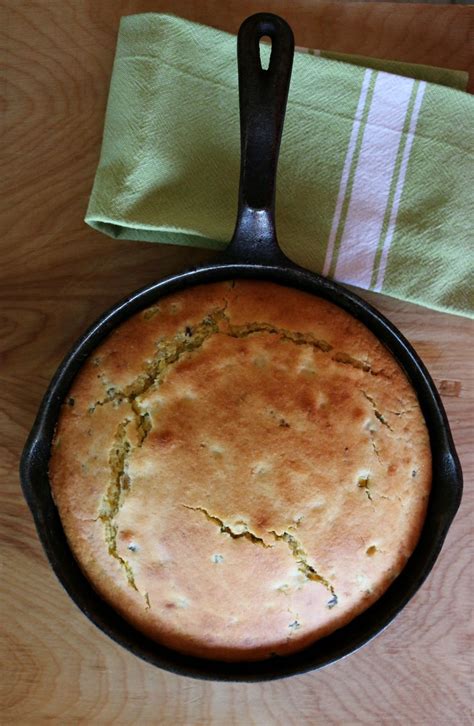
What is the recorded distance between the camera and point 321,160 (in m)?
1.04

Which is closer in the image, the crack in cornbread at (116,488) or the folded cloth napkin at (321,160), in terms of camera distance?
the crack in cornbread at (116,488)

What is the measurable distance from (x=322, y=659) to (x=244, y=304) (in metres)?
0.47

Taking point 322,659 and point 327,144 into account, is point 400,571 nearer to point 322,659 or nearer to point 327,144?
point 322,659

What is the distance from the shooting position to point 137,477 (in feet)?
2.89

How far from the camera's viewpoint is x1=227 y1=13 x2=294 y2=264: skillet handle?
0.87 meters

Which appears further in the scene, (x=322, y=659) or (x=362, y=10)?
(x=362, y=10)

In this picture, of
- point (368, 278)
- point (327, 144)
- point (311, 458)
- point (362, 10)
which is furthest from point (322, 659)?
point (362, 10)

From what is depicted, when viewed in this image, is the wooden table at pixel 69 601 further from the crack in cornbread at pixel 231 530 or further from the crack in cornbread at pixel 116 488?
the crack in cornbread at pixel 231 530

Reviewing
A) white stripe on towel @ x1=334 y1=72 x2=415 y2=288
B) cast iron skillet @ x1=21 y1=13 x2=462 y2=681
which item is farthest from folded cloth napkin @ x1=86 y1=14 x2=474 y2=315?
cast iron skillet @ x1=21 y1=13 x2=462 y2=681

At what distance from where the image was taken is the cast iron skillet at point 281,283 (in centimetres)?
88

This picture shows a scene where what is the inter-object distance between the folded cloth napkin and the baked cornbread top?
146 mm

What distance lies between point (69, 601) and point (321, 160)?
0.77 m

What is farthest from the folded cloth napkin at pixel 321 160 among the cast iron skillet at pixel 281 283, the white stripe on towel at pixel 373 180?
the cast iron skillet at pixel 281 283

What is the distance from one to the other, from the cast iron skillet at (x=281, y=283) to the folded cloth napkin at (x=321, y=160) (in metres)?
0.10
